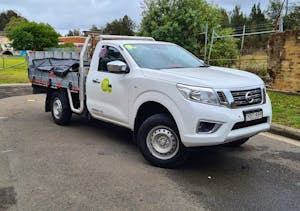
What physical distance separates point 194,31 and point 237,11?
54730 mm

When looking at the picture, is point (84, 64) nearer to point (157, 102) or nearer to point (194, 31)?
point (157, 102)

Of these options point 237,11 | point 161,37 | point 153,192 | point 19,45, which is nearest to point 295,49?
point 153,192

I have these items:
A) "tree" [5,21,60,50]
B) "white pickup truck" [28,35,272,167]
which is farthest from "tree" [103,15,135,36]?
"white pickup truck" [28,35,272,167]

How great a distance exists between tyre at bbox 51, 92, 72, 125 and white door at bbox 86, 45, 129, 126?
1.18 metres

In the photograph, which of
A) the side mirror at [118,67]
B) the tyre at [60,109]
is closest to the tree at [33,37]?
the tyre at [60,109]

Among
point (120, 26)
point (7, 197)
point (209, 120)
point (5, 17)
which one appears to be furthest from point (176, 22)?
point (5, 17)

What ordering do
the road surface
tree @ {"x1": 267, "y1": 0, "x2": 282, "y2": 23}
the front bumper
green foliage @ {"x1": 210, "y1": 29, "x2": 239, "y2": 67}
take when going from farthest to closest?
tree @ {"x1": 267, "y1": 0, "x2": 282, "y2": 23} → green foliage @ {"x1": 210, "y1": 29, "x2": 239, "y2": 67} → the front bumper → the road surface

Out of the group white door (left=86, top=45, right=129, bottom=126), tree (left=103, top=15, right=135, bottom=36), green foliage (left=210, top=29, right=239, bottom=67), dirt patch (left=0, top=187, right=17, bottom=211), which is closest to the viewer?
dirt patch (left=0, top=187, right=17, bottom=211)

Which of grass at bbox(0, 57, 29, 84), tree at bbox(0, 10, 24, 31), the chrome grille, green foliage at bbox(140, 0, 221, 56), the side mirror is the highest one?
tree at bbox(0, 10, 24, 31)

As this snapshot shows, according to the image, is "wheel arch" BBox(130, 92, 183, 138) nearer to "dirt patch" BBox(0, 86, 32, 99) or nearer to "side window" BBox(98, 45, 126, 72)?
"side window" BBox(98, 45, 126, 72)

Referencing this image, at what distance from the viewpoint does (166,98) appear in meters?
5.02

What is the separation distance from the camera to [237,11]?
71500 mm

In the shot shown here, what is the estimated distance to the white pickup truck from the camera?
185 inches

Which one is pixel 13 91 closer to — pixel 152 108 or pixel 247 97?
pixel 152 108
